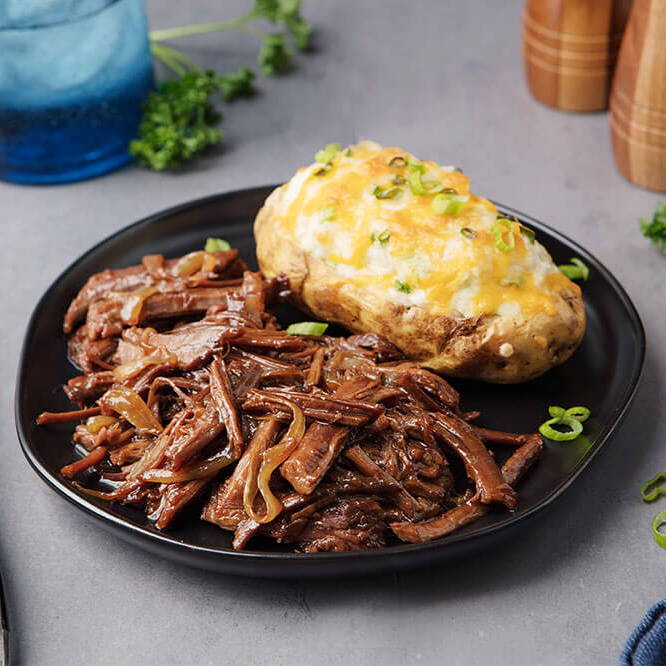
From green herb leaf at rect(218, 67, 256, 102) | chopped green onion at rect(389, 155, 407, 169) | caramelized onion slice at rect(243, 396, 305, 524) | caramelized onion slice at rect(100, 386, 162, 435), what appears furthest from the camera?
green herb leaf at rect(218, 67, 256, 102)

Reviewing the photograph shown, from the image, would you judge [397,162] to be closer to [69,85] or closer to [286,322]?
[286,322]

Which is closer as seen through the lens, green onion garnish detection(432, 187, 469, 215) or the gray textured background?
the gray textured background

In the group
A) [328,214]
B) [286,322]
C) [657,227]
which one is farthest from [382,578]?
[657,227]

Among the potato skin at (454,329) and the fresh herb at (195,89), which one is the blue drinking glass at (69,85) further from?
the potato skin at (454,329)

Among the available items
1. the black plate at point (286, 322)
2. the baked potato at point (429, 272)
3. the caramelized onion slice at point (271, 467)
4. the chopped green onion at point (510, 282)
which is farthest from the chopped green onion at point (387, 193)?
the caramelized onion slice at point (271, 467)

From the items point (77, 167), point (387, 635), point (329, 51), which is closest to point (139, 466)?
point (387, 635)

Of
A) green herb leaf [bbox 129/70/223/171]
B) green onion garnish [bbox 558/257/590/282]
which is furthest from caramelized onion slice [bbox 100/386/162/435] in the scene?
green herb leaf [bbox 129/70/223/171]

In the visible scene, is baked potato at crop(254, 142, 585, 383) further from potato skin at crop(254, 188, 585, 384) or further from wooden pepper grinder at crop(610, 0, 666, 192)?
wooden pepper grinder at crop(610, 0, 666, 192)
